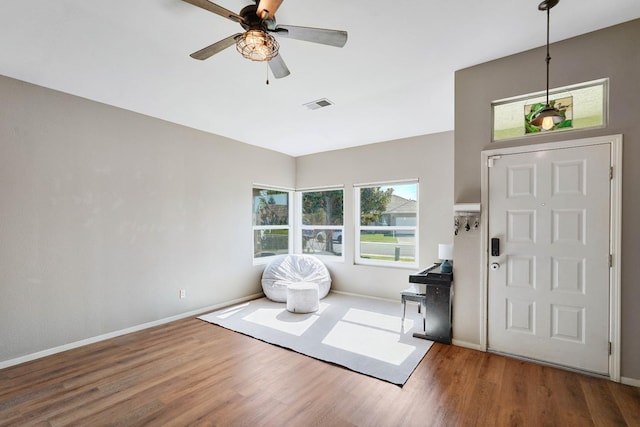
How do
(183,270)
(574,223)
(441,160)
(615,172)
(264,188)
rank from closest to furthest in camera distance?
(615,172), (574,223), (183,270), (441,160), (264,188)

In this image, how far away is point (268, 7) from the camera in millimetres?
1663

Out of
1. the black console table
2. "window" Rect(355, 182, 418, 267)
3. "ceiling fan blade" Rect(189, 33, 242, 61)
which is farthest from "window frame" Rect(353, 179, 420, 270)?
"ceiling fan blade" Rect(189, 33, 242, 61)

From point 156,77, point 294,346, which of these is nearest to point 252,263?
point 294,346

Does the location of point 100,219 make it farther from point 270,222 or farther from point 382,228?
point 382,228

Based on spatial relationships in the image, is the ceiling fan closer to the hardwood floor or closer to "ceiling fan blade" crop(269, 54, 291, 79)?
"ceiling fan blade" crop(269, 54, 291, 79)

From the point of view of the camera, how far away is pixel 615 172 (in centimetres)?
243

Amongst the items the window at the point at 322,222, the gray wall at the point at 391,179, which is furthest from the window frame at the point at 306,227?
the gray wall at the point at 391,179

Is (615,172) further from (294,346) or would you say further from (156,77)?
(156,77)

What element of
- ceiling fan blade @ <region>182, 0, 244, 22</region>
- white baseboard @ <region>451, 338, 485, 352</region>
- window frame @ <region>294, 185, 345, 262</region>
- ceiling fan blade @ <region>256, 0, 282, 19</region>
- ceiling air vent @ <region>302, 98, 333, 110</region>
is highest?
ceiling air vent @ <region>302, 98, 333, 110</region>

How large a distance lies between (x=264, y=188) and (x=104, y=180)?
2.62 metres

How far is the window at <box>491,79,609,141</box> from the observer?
8.29 ft

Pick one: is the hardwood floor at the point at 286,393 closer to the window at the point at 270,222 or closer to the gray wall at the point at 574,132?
the gray wall at the point at 574,132

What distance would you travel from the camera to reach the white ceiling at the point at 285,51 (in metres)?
2.06

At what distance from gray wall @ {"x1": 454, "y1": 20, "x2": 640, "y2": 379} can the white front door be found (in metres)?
0.12
